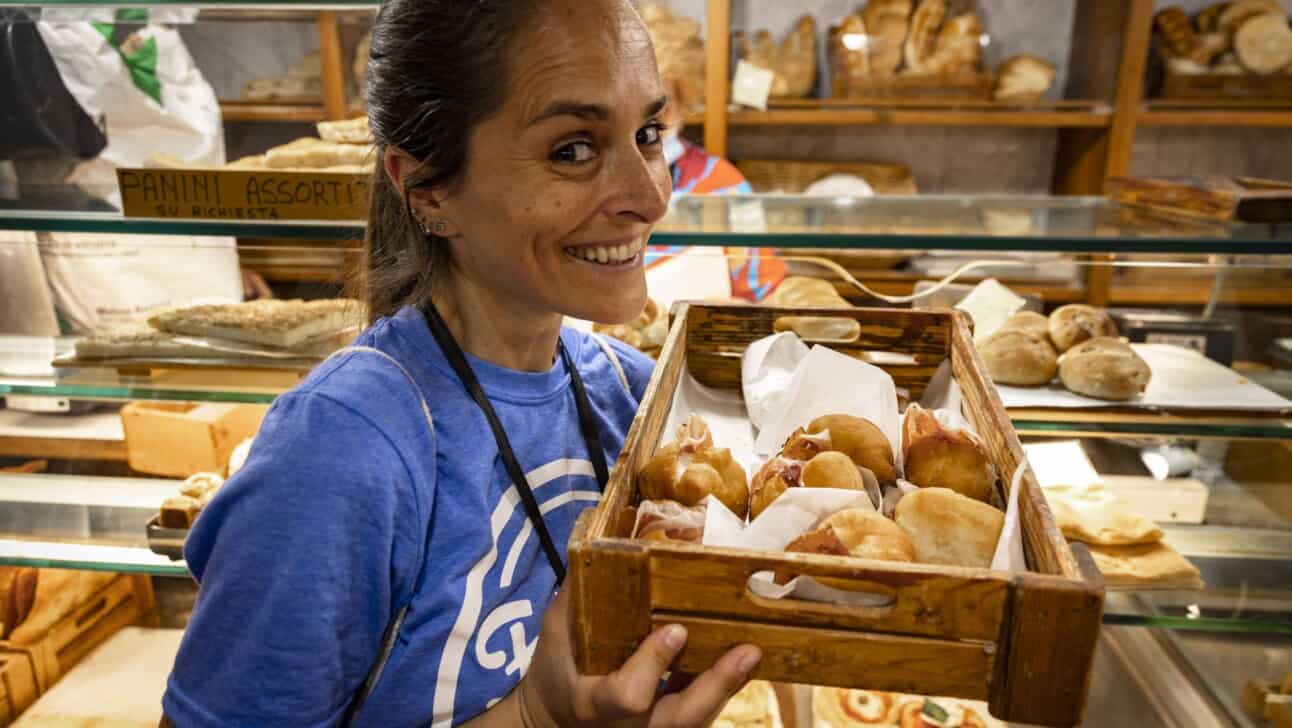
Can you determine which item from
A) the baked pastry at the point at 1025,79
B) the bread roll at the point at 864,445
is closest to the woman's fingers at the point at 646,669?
the bread roll at the point at 864,445

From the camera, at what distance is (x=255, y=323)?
1623 millimetres

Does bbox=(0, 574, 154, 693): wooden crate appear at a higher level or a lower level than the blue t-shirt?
lower

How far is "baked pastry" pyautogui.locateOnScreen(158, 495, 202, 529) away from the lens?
157 centimetres

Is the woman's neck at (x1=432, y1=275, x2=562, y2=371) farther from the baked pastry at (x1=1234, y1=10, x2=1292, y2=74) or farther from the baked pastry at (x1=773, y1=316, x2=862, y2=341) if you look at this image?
the baked pastry at (x1=1234, y1=10, x2=1292, y2=74)

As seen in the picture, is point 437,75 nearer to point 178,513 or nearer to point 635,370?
point 635,370

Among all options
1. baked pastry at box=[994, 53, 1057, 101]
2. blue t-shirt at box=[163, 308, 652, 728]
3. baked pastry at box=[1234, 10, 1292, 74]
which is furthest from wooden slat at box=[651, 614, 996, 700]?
baked pastry at box=[1234, 10, 1292, 74]

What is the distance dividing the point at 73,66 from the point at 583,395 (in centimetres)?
160

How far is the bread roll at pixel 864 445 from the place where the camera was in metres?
0.93

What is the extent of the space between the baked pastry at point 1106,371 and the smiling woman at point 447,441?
89 centimetres

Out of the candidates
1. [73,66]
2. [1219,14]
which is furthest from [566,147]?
[1219,14]

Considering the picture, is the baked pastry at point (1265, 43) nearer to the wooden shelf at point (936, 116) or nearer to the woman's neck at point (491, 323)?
the wooden shelf at point (936, 116)

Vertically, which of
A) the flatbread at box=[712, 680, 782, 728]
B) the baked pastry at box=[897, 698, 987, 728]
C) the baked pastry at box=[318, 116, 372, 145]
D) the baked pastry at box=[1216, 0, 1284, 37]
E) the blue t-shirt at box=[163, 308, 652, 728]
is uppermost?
the baked pastry at box=[1216, 0, 1284, 37]

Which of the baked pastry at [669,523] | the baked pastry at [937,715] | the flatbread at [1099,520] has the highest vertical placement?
the baked pastry at [669,523]

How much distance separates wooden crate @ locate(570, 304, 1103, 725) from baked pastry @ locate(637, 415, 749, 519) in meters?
0.09
